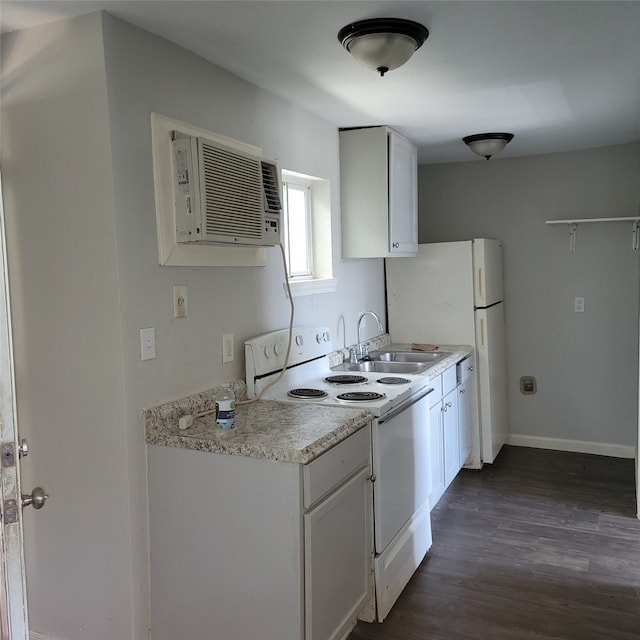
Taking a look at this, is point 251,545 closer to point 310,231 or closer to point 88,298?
point 88,298

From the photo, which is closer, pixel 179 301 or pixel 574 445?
pixel 179 301

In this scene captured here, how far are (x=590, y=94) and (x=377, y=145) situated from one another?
1.16 meters

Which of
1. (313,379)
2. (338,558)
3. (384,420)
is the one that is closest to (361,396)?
(384,420)

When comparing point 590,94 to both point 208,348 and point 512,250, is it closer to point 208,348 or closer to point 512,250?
point 512,250

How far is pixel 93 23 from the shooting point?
2020 millimetres

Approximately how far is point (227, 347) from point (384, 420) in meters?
0.71

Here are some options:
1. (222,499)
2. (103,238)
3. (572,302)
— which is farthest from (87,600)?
(572,302)

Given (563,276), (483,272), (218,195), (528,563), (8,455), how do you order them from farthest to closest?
(563,276), (483,272), (528,563), (218,195), (8,455)

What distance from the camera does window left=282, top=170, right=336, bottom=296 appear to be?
3.42m

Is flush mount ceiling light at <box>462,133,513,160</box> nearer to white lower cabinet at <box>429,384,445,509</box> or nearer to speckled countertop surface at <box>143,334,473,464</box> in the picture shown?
white lower cabinet at <box>429,384,445,509</box>

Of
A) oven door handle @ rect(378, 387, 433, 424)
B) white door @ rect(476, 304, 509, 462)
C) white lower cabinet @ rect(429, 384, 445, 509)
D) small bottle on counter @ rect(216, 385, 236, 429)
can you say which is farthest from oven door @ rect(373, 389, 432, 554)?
white door @ rect(476, 304, 509, 462)

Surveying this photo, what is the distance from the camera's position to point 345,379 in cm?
312

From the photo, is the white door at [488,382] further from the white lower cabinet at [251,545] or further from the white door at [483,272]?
the white lower cabinet at [251,545]

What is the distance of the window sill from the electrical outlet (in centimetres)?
58
